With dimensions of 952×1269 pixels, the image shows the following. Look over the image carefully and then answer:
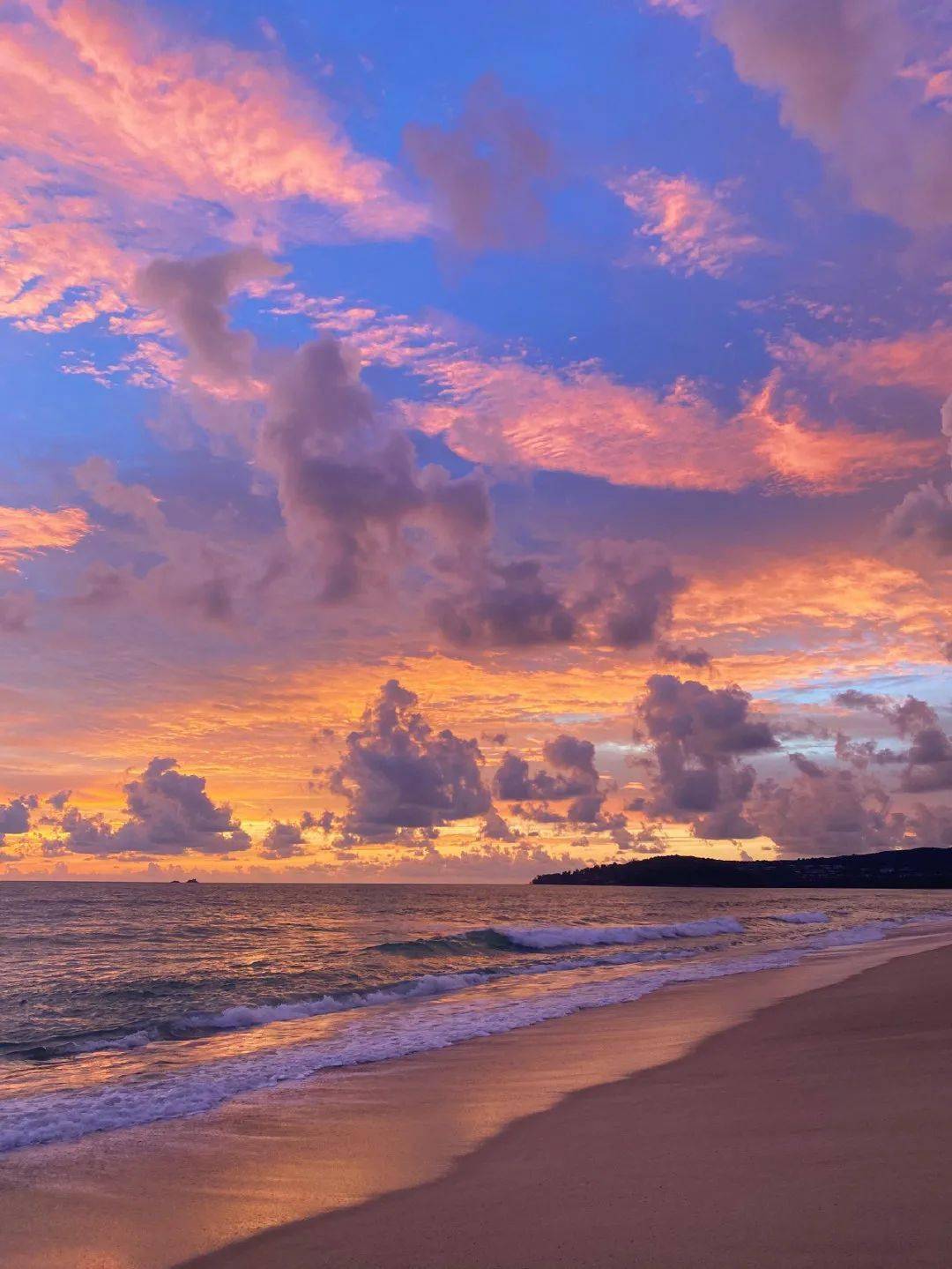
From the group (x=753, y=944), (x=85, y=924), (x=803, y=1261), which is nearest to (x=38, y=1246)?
(x=803, y=1261)

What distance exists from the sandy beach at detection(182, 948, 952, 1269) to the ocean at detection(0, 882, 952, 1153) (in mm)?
5501

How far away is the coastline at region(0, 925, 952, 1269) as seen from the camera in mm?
7340

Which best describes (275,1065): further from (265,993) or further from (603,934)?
(603,934)

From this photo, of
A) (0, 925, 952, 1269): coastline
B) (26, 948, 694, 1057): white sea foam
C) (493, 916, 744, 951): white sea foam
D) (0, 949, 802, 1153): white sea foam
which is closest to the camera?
(0, 925, 952, 1269): coastline

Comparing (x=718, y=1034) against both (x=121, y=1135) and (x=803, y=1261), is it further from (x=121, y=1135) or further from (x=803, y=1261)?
(x=803, y=1261)

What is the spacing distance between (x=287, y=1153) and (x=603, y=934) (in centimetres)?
4177

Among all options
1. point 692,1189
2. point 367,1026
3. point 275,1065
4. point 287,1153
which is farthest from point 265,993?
point 692,1189

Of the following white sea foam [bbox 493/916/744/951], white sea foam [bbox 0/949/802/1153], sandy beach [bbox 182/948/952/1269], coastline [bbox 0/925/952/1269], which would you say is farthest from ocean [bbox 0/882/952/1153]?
sandy beach [bbox 182/948/952/1269]

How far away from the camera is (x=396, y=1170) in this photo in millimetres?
8625

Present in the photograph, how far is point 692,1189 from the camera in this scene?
23.1 ft

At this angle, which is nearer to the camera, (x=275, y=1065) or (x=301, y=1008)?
(x=275, y=1065)

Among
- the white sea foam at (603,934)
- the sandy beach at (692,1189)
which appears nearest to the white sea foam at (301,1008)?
the white sea foam at (603,934)

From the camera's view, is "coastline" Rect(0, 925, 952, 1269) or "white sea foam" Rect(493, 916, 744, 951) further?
"white sea foam" Rect(493, 916, 744, 951)

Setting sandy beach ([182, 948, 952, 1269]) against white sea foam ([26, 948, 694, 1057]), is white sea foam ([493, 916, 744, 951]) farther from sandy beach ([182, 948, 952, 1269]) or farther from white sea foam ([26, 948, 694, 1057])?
sandy beach ([182, 948, 952, 1269])
